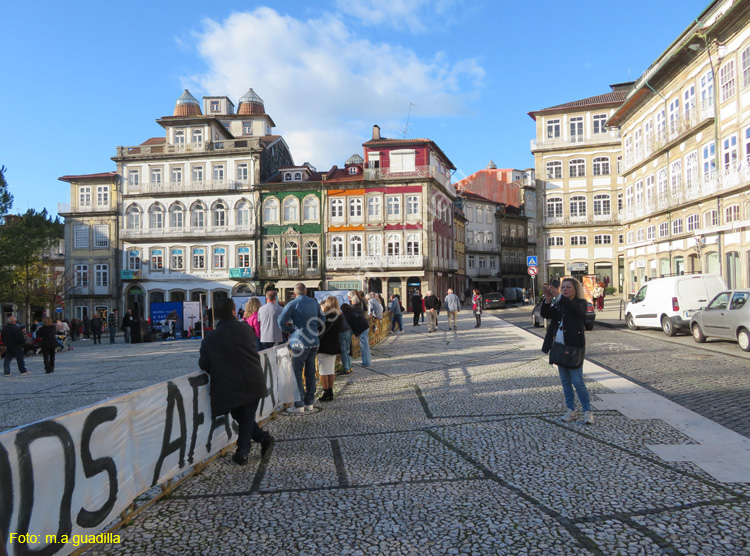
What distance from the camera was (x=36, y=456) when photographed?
310 cm

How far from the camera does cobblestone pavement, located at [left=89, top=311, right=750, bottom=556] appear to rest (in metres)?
3.54

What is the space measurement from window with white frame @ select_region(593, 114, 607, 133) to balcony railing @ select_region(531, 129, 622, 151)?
34 centimetres

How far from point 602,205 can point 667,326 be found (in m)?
35.1

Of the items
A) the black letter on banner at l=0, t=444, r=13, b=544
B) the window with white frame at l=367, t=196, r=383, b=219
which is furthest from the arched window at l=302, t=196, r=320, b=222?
the black letter on banner at l=0, t=444, r=13, b=544

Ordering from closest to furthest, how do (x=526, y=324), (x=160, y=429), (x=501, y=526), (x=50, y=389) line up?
1. (x=501, y=526)
2. (x=160, y=429)
3. (x=50, y=389)
4. (x=526, y=324)

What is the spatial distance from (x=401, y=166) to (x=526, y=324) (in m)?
22.8

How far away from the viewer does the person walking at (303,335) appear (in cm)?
764

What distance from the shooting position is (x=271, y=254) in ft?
150

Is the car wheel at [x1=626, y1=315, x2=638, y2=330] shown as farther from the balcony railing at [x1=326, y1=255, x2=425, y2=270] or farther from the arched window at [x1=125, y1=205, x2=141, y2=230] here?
the arched window at [x1=125, y1=205, x2=141, y2=230]

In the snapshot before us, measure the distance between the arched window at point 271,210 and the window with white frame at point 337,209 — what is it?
15.3ft

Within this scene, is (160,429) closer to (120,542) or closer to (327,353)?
(120,542)

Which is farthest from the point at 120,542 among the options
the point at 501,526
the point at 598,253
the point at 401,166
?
the point at 598,253

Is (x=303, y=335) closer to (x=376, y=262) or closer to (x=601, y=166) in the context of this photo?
(x=376, y=262)

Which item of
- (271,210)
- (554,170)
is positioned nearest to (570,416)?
(271,210)
